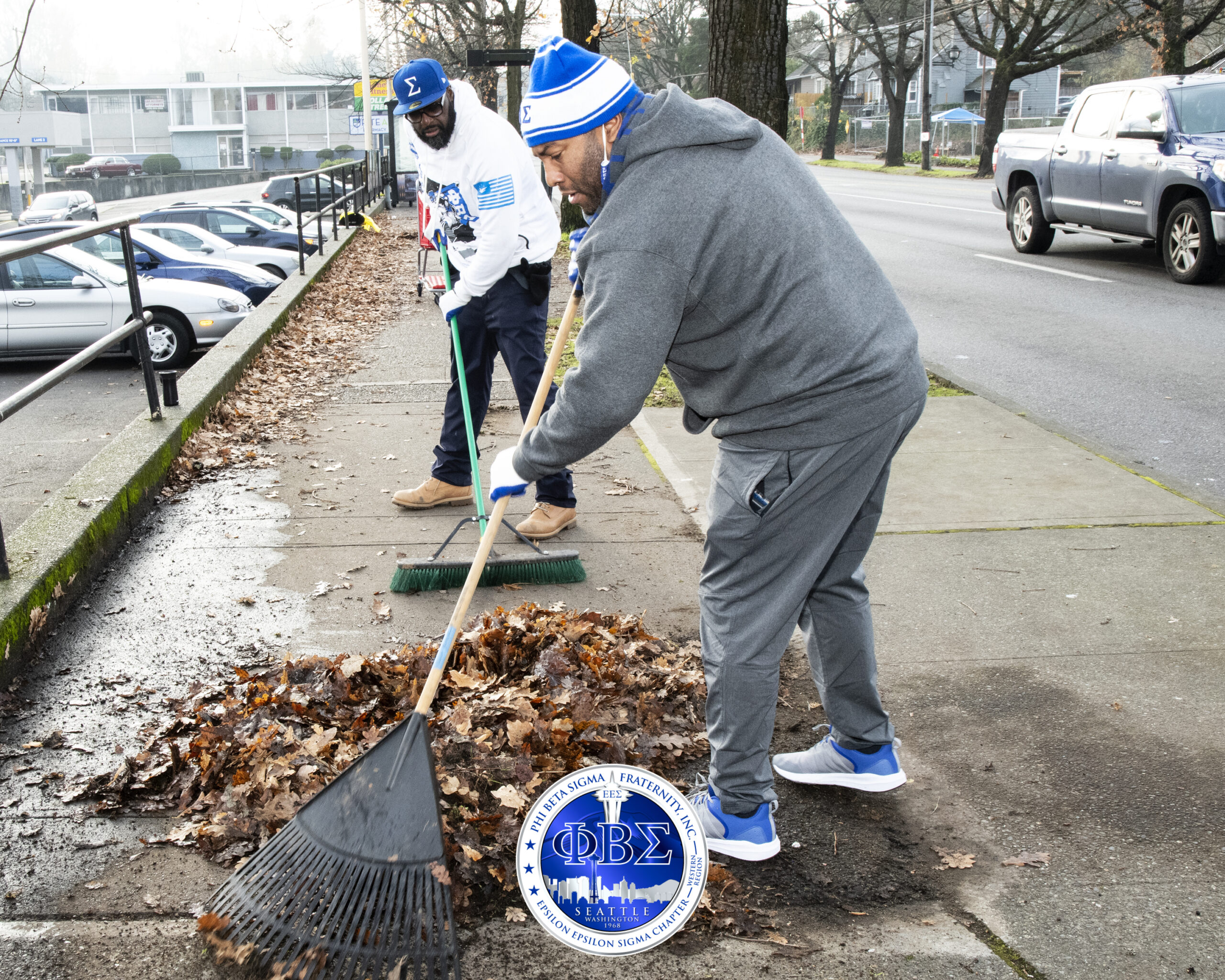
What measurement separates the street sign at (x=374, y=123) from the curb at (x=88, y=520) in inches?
1230

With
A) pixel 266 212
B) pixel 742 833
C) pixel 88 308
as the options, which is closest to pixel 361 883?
pixel 742 833

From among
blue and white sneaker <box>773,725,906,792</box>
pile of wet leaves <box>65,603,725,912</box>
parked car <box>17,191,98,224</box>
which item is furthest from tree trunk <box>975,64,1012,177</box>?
blue and white sneaker <box>773,725,906,792</box>

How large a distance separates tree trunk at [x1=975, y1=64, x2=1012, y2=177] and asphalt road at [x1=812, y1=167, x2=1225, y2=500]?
61.2ft

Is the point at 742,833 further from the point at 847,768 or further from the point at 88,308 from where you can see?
the point at 88,308

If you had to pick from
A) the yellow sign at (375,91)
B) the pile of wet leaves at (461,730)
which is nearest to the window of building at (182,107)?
the yellow sign at (375,91)

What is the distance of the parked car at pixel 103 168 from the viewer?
7125 cm

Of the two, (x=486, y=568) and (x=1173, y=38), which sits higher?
(x=1173, y=38)

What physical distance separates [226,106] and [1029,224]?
9378cm

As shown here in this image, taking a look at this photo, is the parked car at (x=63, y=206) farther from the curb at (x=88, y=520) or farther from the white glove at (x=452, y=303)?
the white glove at (x=452, y=303)

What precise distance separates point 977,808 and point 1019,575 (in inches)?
68.5

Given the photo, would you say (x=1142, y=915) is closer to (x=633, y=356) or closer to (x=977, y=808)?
(x=977, y=808)

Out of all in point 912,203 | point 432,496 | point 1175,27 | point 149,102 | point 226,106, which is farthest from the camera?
point 149,102

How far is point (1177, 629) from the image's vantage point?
398 centimetres

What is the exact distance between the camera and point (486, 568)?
14.5 ft
